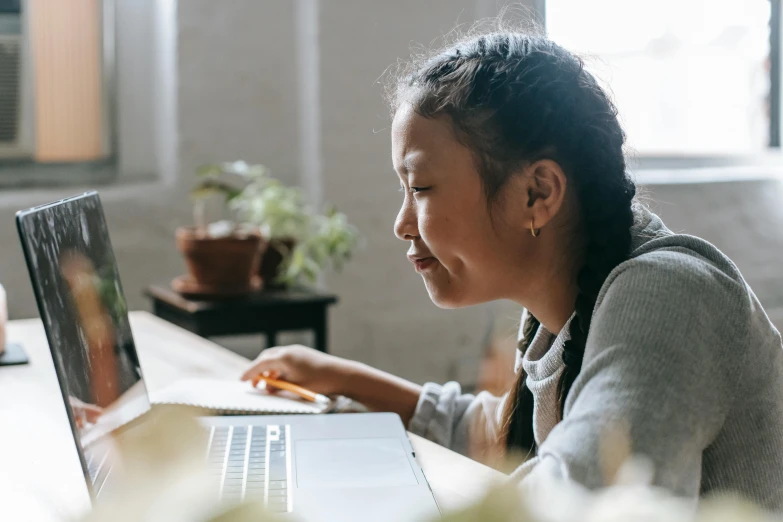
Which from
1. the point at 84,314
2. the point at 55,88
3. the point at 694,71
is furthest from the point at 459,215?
the point at 694,71

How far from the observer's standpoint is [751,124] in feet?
12.6

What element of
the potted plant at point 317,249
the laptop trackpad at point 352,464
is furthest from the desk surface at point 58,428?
the potted plant at point 317,249

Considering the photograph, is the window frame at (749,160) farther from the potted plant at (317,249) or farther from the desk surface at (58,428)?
the desk surface at (58,428)

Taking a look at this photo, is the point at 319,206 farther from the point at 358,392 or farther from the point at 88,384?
the point at 88,384

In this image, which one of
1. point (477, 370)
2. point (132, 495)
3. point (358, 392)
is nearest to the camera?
point (132, 495)

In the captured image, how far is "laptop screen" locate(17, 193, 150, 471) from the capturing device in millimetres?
805

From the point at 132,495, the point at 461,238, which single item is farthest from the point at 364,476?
the point at 132,495

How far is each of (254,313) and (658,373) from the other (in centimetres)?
181

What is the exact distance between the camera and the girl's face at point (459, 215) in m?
0.95

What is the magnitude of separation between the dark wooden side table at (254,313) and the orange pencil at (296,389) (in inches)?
43.4

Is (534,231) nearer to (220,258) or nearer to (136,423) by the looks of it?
(136,423)

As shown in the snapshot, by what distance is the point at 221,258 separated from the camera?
8.05 feet

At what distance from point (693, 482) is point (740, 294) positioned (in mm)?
177

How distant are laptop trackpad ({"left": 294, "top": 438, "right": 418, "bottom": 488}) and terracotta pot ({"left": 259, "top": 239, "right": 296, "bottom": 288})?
1523 millimetres
